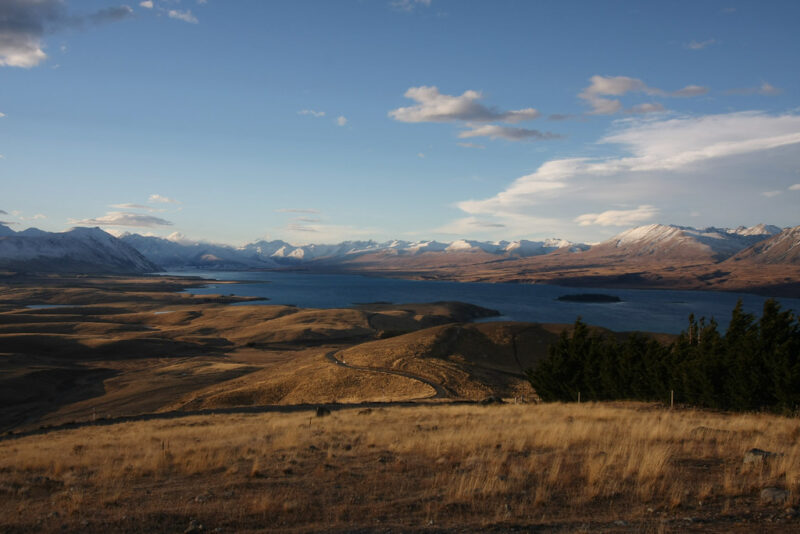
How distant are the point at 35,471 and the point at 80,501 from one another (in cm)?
656

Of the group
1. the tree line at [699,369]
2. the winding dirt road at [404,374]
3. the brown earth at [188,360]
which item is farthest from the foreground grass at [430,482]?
the brown earth at [188,360]

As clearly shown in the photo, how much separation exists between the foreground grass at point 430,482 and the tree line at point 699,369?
1159cm

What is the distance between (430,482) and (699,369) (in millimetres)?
25936

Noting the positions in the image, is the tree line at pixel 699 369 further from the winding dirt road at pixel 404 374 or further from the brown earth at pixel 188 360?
the brown earth at pixel 188 360

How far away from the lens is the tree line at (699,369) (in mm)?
27438

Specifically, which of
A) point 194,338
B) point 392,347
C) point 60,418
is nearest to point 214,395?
point 60,418

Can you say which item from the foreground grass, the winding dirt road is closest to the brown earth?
the winding dirt road

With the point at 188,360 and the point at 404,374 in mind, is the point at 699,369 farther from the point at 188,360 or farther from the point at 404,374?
the point at 188,360

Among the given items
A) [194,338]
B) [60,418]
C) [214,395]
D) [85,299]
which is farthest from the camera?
[85,299]

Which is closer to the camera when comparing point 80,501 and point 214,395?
point 80,501

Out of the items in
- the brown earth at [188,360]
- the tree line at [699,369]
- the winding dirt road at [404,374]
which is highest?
the tree line at [699,369]

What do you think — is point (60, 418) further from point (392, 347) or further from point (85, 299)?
point (85, 299)

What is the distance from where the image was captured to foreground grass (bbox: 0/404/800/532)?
Result: 862 centimetres

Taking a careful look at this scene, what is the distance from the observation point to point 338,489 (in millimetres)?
10688
